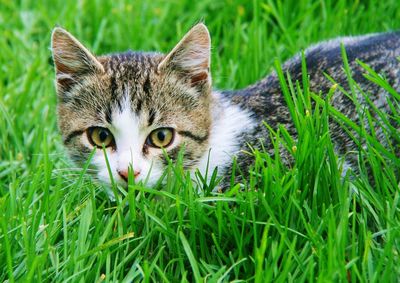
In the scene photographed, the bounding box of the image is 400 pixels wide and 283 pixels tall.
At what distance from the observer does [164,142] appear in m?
3.68

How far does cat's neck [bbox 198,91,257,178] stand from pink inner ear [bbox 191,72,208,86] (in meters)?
0.17

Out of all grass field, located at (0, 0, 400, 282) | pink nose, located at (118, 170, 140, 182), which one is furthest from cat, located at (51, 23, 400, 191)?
grass field, located at (0, 0, 400, 282)

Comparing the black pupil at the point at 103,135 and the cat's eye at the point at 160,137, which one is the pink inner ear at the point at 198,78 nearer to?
the cat's eye at the point at 160,137

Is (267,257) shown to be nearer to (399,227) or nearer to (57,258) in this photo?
(399,227)

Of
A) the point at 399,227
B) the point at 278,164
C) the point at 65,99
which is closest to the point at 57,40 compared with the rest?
the point at 65,99

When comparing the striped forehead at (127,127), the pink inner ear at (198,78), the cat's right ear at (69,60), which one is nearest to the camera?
the striped forehead at (127,127)

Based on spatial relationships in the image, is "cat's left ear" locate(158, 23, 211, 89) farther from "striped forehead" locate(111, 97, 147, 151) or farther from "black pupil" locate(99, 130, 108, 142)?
"black pupil" locate(99, 130, 108, 142)

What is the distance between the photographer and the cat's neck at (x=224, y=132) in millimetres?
3838

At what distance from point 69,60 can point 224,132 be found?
898mm

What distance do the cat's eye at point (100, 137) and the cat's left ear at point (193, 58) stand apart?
447 mm

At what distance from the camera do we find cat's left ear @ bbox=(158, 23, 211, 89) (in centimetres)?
376

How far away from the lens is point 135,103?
367cm

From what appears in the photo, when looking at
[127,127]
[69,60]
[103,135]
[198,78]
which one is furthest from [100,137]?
[198,78]

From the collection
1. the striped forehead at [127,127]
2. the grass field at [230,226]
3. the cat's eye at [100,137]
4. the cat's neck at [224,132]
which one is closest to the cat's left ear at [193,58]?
the cat's neck at [224,132]
